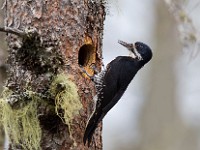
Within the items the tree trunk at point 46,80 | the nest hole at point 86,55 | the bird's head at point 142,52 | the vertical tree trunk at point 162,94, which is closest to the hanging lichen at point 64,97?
the tree trunk at point 46,80

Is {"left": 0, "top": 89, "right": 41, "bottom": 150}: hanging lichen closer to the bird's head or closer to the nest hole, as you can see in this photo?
the nest hole

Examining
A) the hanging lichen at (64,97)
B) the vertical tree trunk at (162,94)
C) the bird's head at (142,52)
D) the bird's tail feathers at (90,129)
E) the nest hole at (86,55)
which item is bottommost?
the bird's tail feathers at (90,129)

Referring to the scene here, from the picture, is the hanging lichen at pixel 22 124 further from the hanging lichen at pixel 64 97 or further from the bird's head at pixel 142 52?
the bird's head at pixel 142 52

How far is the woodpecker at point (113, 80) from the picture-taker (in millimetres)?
4945

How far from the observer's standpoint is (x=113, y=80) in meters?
5.69

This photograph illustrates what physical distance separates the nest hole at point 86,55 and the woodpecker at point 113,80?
0.45ft

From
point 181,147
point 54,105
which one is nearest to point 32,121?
point 54,105

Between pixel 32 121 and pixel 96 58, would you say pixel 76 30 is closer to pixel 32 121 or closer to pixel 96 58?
pixel 96 58

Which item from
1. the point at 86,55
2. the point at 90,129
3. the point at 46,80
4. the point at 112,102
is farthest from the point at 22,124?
the point at 112,102

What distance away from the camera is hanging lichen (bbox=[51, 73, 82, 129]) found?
4707 millimetres

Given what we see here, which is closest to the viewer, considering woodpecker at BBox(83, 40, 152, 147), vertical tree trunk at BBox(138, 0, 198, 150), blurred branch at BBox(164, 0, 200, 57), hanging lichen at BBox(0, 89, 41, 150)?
hanging lichen at BBox(0, 89, 41, 150)

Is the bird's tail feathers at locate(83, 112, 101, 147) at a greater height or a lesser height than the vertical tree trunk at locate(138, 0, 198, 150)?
lesser

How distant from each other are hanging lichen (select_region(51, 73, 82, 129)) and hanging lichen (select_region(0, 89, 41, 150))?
16 cm

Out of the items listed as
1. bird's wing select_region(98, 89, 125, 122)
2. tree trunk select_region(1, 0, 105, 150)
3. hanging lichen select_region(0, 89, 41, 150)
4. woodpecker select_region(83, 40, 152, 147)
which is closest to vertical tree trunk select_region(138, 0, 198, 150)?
woodpecker select_region(83, 40, 152, 147)
